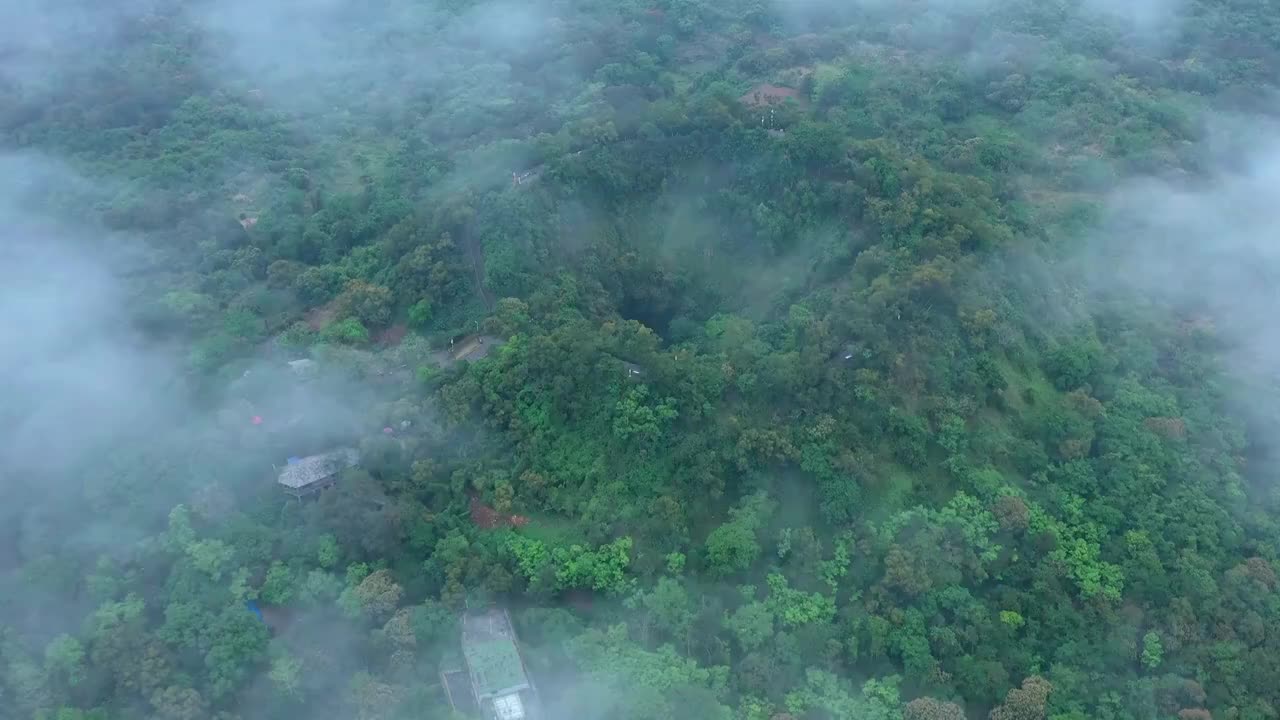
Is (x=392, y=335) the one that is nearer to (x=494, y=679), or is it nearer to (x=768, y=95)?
(x=494, y=679)

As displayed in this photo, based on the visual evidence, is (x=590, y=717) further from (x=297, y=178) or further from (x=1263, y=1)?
(x=1263, y=1)

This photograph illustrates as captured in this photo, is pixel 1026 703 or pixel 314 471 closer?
pixel 1026 703

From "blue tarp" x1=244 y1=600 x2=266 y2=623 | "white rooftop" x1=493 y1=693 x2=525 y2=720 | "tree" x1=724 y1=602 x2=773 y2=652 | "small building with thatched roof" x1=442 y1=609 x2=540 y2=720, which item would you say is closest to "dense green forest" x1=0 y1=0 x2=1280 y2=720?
"tree" x1=724 y1=602 x2=773 y2=652

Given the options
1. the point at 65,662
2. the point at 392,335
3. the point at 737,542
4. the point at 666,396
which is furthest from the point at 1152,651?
the point at 65,662

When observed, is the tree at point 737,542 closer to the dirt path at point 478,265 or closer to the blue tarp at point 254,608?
the dirt path at point 478,265

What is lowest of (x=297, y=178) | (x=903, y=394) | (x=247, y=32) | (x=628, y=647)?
(x=628, y=647)

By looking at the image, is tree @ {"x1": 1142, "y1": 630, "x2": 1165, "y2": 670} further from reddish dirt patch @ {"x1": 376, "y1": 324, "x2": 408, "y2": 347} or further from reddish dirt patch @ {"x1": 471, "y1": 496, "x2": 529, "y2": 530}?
reddish dirt patch @ {"x1": 376, "y1": 324, "x2": 408, "y2": 347}

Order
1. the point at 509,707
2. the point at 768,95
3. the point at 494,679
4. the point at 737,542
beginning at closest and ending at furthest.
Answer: the point at 509,707, the point at 494,679, the point at 737,542, the point at 768,95

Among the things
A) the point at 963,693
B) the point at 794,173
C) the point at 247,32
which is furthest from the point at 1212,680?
the point at 247,32

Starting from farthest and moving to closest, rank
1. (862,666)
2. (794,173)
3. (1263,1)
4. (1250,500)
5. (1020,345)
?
(1263,1) < (794,173) < (1020,345) < (1250,500) < (862,666)
